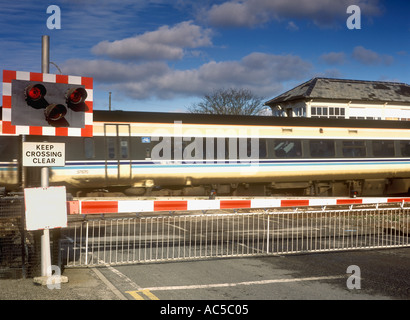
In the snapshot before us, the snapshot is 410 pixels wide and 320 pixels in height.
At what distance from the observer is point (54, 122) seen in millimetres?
7121

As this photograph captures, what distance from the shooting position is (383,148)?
22.5 metres

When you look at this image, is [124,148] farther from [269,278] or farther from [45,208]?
[269,278]

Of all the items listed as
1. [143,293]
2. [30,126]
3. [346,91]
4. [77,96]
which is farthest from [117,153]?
[346,91]

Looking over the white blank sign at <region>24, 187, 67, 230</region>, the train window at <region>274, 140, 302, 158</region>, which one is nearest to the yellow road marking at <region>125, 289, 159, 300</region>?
the white blank sign at <region>24, 187, 67, 230</region>

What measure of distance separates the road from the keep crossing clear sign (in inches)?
73.3

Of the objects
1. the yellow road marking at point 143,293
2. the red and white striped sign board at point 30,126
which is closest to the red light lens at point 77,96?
the red and white striped sign board at point 30,126

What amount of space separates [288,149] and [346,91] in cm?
3052

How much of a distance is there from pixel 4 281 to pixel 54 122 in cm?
231

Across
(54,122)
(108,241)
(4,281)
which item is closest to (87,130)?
(54,122)

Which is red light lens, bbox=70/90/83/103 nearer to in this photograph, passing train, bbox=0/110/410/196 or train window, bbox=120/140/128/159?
passing train, bbox=0/110/410/196

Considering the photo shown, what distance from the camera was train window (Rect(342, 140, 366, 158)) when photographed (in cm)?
2162

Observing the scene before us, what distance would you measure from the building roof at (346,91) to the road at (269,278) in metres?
38.6

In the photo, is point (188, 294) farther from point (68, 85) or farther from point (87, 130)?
point (68, 85)

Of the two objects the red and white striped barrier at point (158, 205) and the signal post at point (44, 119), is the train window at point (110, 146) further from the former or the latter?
the signal post at point (44, 119)
